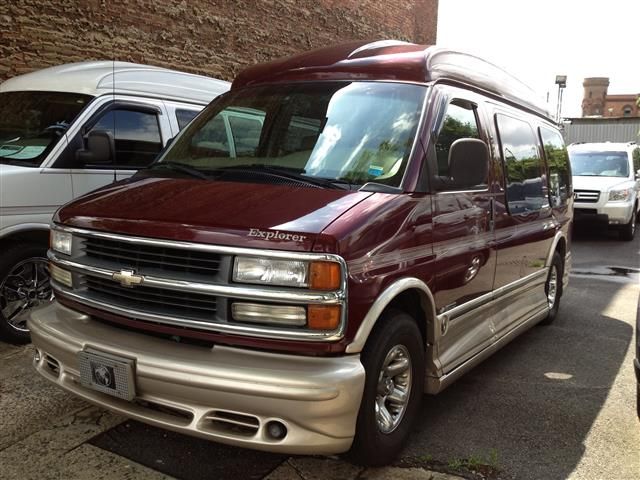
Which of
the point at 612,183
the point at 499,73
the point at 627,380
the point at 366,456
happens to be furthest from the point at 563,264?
the point at 612,183

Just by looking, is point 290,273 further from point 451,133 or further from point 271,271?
point 451,133

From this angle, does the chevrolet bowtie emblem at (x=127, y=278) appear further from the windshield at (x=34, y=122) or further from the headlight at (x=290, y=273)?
the windshield at (x=34, y=122)

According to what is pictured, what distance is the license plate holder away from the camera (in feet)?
9.14

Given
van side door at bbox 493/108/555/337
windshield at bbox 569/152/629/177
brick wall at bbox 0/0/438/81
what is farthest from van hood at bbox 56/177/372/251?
windshield at bbox 569/152/629/177

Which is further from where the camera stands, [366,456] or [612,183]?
[612,183]

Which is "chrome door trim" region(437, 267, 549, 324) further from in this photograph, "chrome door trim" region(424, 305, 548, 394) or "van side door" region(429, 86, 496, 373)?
"chrome door trim" region(424, 305, 548, 394)

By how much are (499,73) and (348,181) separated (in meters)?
2.34

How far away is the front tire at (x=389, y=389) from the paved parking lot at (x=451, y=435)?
0.59 feet

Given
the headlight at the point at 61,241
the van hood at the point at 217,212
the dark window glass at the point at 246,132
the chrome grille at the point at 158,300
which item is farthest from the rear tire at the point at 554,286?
the headlight at the point at 61,241

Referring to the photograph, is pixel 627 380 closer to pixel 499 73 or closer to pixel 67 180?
pixel 499 73

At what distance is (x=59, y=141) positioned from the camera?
5035 mm

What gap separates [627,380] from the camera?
4703mm

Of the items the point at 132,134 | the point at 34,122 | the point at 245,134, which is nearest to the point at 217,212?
the point at 245,134

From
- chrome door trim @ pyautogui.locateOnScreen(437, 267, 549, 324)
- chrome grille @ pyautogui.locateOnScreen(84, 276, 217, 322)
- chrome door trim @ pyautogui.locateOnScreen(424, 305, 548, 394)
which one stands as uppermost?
chrome grille @ pyautogui.locateOnScreen(84, 276, 217, 322)
